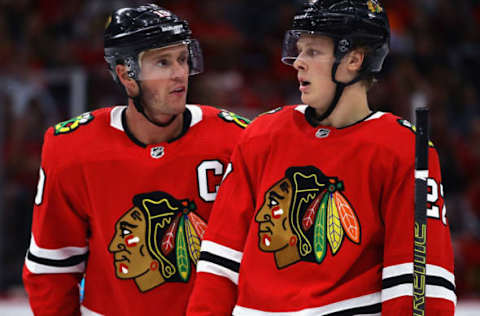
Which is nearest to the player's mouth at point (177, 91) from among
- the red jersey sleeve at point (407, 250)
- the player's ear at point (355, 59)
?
the player's ear at point (355, 59)

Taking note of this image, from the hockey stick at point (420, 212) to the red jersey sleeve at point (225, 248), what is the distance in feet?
1.48

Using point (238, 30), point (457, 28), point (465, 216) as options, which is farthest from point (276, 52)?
point (465, 216)

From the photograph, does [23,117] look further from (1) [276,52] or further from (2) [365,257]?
(2) [365,257]

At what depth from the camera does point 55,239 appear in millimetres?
2150

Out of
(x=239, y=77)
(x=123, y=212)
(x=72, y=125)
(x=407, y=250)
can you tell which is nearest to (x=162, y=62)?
(x=72, y=125)

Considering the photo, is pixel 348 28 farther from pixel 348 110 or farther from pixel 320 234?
pixel 320 234

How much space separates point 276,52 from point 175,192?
3.24m

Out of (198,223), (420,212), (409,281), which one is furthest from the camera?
(198,223)

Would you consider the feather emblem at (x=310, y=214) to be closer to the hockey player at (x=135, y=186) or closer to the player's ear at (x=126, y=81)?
the hockey player at (x=135, y=186)

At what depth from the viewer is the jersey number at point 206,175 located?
6.79 ft

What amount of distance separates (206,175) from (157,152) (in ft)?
0.50

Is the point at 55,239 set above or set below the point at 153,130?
below

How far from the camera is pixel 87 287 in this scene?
7.10 feet

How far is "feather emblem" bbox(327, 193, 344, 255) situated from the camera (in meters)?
1.69
